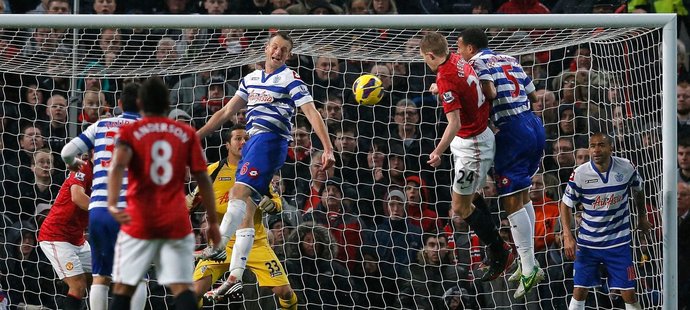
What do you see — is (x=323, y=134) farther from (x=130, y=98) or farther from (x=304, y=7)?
(x=304, y=7)

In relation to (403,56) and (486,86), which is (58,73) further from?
(486,86)

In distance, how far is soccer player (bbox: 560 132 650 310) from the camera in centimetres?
1141

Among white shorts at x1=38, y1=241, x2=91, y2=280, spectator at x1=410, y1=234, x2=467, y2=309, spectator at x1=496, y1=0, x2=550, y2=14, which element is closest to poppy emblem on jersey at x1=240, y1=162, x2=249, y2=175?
white shorts at x1=38, y1=241, x2=91, y2=280

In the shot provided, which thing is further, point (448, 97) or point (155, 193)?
point (448, 97)

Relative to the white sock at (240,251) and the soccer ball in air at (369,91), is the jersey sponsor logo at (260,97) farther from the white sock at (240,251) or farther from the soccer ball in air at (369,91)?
the white sock at (240,251)

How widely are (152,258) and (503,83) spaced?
11.9 feet

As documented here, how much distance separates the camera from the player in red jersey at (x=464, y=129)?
10.1 metres

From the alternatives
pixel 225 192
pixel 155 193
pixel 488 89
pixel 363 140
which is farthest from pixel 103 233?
pixel 363 140

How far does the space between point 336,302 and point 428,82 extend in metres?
2.59

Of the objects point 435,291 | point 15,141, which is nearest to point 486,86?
point 435,291

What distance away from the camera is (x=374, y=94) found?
35.2 ft

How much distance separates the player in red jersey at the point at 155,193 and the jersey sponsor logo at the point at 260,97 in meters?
2.42

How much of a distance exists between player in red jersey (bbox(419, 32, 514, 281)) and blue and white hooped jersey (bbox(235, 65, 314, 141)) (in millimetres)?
1059

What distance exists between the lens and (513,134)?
10.5 metres
